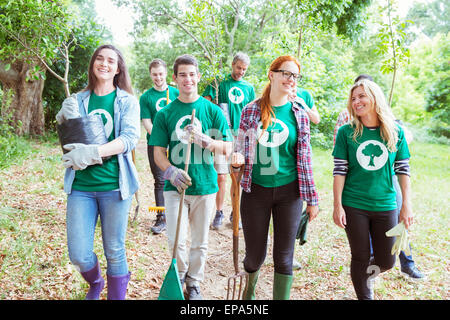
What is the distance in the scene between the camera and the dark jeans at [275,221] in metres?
2.62

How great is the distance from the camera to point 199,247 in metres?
2.96

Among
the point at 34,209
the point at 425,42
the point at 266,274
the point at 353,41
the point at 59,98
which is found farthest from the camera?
the point at 425,42

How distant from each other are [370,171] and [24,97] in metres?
10.7

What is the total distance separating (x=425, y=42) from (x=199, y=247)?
2626 cm

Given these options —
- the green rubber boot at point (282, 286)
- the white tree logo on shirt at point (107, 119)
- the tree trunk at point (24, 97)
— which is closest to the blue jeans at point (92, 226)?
the white tree logo on shirt at point (107, 119)

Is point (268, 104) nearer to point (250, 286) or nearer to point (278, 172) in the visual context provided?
point (278, 172)

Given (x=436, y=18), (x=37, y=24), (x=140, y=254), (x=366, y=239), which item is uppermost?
(x=436, y=18)

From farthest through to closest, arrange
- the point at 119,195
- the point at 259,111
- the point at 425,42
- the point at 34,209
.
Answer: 1. the point at 425,42
2. the point at 34,209
3. the point at 259,111
4. the point at 119,195

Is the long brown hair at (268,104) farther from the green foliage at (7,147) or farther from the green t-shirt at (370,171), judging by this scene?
the green foliage at (7,147)

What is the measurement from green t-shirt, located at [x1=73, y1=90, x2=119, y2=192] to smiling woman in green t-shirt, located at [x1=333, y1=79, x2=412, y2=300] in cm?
184

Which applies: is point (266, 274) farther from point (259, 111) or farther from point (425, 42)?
point (425, 42)

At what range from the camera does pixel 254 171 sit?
2734mm

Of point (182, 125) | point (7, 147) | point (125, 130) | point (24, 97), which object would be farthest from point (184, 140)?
point (24, 97)

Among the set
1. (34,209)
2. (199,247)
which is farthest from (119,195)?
(34,209)
